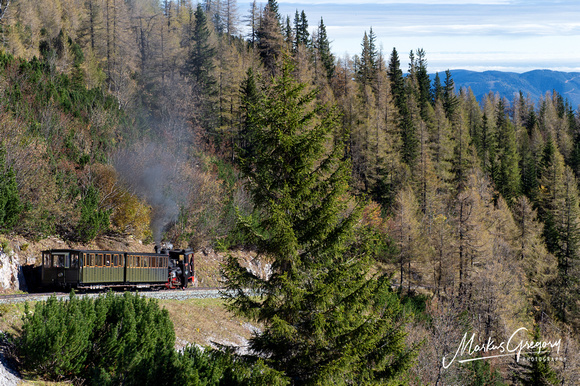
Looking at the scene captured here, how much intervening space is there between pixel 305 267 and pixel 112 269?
50.7 feet

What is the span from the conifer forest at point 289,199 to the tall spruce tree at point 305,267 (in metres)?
0.05

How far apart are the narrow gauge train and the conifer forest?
3490mm

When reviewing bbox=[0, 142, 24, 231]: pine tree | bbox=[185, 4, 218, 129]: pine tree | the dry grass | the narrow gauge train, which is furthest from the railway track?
bbox=[185, 4, 218, 129]: pine tree

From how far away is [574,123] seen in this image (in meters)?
113

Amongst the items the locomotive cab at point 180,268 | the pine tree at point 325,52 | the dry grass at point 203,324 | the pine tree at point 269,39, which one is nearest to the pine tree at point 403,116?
the pine tree at point 325,52

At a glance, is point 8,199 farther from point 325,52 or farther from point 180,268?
point 325,52

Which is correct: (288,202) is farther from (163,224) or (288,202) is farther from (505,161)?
(505,161)

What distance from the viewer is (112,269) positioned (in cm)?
2445

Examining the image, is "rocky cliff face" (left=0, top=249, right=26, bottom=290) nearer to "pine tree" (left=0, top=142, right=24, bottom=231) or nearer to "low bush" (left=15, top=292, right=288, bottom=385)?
"pine tree" (left=0, top=142, right=24, bottom=231)

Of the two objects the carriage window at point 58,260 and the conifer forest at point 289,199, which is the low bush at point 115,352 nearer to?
the conifer forest at point 289,199

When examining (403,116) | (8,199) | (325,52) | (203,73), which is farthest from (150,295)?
(325,52)

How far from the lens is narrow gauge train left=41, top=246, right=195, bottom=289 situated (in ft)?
73.4

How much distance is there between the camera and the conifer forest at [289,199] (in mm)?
12031

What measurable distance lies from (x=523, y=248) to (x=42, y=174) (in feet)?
160
